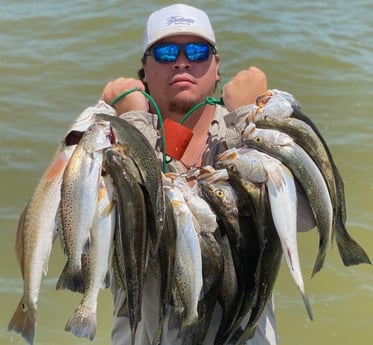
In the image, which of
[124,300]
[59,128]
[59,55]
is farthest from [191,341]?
[59,55]

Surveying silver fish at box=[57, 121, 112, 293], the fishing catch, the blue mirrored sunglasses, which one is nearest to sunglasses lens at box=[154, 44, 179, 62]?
the blue mirrored sunglasses

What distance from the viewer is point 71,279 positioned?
8.09 ft

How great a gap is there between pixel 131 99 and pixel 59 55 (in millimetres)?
6904

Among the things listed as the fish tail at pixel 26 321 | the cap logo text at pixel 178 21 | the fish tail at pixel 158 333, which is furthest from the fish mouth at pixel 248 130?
the fish tail at pixel 26 321

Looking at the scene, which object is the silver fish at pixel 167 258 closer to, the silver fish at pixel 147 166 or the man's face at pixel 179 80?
the silver fish at pixel 147 166

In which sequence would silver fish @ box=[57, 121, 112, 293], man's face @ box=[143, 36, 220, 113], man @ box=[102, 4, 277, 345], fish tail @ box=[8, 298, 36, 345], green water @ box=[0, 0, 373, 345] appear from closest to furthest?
silver fish @ box=[57, 121, 112, 293], fish tail @ box=[8, 298, 36, 345], man @ box=[102, 4, 277, 345], man's face @ box=[143, 36, 220, 113], green water @ box=[0, 0, 373, 345]

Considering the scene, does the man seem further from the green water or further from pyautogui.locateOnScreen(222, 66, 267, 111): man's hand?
the green water

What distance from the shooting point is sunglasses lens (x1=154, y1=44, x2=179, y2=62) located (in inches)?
124

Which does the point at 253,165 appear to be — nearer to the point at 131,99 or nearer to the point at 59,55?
the point at 131,99

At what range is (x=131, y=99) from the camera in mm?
3072

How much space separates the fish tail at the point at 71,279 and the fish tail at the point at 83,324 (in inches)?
2.9

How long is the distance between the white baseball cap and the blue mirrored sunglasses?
5 centimetres

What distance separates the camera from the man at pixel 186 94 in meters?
3.05

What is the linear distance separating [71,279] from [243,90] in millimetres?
1165
